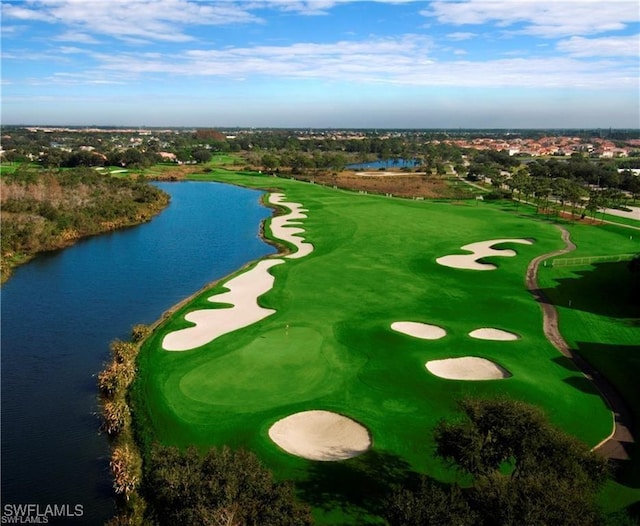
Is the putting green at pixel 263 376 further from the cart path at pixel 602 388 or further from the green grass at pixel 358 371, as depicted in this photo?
the cart path at pixel 602 388

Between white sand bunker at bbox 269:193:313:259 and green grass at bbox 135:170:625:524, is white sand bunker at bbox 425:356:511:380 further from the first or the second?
white sand bunker at bbox 269:193:313:259

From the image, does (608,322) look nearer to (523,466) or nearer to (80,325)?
(523,466)

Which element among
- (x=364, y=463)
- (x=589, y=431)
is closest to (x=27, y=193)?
(x=364, y=463)

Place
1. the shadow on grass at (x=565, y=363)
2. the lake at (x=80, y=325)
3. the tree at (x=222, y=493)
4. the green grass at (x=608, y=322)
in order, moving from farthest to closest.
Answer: the shadow on grass at (x=565, y=363), the lake at (x=80, y=325), the green grass at (x=608, y=322), the tree at (x=222, y=493)

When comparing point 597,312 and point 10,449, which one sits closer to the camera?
point 10,449

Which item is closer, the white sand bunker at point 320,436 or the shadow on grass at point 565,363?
the white sand bunker at point 320,436

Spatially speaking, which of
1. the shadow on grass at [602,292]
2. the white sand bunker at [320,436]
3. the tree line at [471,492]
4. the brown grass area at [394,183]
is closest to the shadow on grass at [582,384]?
the tree line at [471,492]

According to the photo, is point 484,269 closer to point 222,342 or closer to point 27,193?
point 222,342
